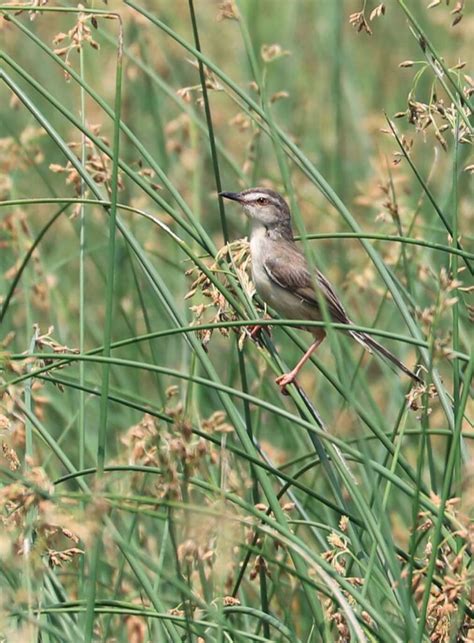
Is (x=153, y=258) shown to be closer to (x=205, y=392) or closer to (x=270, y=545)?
(x=205, y=392)

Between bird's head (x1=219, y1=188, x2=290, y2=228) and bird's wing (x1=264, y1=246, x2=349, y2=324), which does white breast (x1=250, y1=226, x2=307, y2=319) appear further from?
bird's head (x1=219, y1=188, x2=290, y2=228)

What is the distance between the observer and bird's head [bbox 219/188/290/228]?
5.09 m

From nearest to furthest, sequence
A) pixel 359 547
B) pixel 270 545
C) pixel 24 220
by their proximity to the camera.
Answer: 1. pixel 359 547
2. pixel 270 545
3. pixel 24 220

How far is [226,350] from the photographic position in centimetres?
689

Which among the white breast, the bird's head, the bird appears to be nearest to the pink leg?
the bird

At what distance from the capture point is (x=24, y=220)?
5117mm

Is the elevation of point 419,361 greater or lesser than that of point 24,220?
lesser

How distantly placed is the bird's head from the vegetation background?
3.0 inches

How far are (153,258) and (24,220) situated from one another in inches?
73.7

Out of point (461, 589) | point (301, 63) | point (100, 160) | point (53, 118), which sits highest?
point (301, 63)

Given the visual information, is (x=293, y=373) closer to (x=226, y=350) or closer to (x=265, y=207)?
(x=265, y=207)

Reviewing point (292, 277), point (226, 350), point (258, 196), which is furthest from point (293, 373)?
point (226, 350)

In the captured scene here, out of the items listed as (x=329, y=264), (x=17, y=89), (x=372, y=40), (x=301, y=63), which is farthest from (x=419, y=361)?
(x=372, y=40)

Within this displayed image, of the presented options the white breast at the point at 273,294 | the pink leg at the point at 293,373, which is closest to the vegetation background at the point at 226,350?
the pink leg at the point at 293,373
